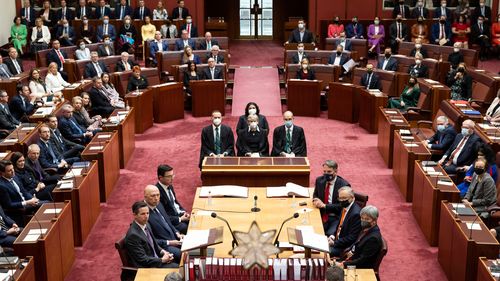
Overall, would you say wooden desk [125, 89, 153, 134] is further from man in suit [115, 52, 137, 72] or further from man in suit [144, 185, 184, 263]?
man in suit [144, 185, 184, 263]

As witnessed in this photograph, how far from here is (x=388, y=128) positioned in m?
10.9

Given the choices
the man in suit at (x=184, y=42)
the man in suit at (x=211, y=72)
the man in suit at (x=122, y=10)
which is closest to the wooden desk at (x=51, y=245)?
the man in suit at (x=211, y=72)

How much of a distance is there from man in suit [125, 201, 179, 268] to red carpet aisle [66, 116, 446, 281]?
105 centimetres

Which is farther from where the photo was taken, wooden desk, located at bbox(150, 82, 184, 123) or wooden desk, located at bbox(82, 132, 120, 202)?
wooden desk, located at bbox(150, 82, 184, 123)

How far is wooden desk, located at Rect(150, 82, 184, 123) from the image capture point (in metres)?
13.6

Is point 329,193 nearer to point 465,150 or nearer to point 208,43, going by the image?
point 465,150

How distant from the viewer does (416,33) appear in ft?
61.4

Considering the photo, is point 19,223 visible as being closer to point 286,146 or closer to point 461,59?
point 286,146

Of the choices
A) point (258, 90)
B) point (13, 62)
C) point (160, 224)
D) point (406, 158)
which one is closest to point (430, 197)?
point (406, 158)

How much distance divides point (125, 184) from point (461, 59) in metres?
8.64

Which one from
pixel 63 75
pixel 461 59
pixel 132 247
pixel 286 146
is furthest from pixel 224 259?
pixel 461 59

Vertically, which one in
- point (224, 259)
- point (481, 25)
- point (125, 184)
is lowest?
point (125, 184)

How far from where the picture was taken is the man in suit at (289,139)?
9.91 metres

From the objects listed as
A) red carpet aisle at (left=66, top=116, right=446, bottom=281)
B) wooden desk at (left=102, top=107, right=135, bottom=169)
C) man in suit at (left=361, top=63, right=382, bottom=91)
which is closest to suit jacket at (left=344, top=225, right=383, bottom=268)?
red carpet aisle at (left=66, top=116, right=446, bottom=281)
